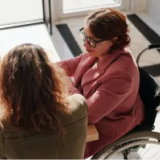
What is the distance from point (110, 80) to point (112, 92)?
0.06 meters

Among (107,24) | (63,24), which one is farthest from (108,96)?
(63,24)

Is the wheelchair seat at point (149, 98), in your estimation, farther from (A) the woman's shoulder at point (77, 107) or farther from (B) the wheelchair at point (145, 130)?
(A) the woman's shoulder at point (77, 107)

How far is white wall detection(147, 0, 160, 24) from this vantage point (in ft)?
11.5

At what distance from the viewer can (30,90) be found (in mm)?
1127

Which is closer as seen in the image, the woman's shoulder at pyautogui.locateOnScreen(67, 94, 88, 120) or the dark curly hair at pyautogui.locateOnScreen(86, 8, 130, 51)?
the woman's shoulder at pyautogui.locateOnScreen(67, 94, 88, 120)

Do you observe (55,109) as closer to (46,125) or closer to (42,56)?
(46,125)

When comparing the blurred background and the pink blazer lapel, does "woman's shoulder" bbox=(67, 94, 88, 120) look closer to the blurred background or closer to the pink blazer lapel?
the pink blazer lapel

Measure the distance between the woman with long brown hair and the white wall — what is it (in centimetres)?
256

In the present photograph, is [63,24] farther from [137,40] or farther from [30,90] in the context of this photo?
[30,90]

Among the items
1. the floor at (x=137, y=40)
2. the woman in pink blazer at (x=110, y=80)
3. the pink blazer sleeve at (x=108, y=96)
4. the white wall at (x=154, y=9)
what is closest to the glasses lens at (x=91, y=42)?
the woman in pink blazer at (x=110, y=80)

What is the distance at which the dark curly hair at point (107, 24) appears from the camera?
1.51m

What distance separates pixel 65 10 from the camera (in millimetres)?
3592

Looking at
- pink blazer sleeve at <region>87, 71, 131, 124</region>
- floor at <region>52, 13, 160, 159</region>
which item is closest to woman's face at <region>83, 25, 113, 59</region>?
pink blazer sleeve at <region>87, 71, 131, 124</region>

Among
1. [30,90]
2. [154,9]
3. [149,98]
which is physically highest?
[30,90]
